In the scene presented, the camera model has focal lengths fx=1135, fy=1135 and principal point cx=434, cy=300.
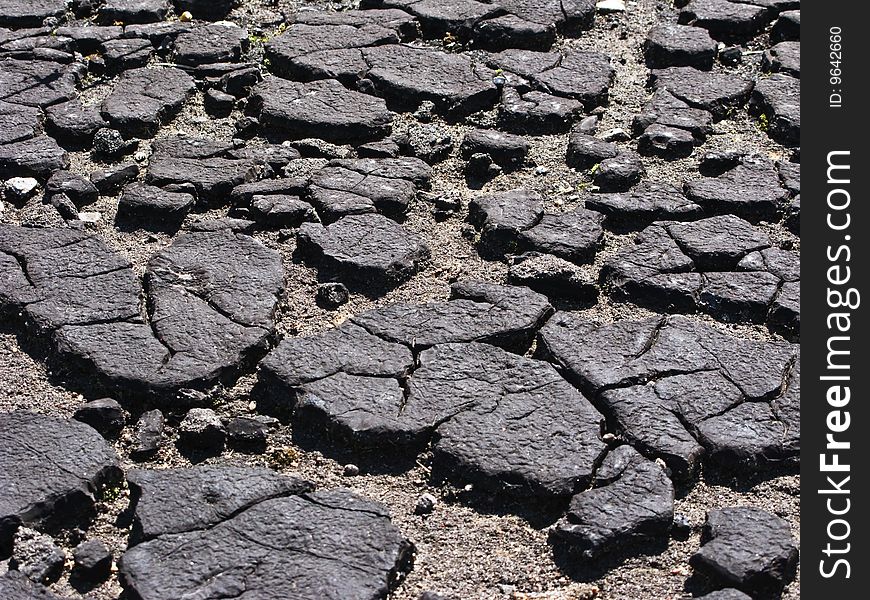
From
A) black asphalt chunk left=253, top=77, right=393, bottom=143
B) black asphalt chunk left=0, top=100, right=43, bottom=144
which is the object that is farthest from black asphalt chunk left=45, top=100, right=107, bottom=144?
black asphalt chunk left=253, top=77, right=393, bottom=143

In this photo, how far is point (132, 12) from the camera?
5324 millimetres

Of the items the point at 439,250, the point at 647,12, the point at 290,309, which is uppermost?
the point at 647,12

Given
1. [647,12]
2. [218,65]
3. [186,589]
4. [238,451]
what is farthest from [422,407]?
[647,12]

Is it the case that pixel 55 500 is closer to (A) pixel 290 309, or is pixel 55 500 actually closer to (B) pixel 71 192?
(A) pixel 290 309

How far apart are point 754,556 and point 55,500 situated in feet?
5.57

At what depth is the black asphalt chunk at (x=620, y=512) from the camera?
9.04ft

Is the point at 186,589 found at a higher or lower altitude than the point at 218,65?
lower

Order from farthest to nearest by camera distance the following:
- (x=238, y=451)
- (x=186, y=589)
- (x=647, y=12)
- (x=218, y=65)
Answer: (x=647, y=12) < (x=218, y=65) < (x=238, y=451) < (x=186, y=589)

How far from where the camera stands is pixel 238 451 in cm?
304

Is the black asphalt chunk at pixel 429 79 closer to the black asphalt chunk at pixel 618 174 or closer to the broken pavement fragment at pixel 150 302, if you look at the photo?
the black asphalt chunk at pixel 618 174

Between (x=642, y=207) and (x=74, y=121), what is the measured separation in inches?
88.3

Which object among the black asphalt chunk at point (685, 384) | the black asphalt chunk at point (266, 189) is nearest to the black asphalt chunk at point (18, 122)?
the black asphalt chunk at point (266, 189)

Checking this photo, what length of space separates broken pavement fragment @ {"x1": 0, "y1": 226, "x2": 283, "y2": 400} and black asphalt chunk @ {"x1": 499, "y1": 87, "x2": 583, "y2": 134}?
1282mm

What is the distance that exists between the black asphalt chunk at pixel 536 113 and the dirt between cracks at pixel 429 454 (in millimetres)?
76
